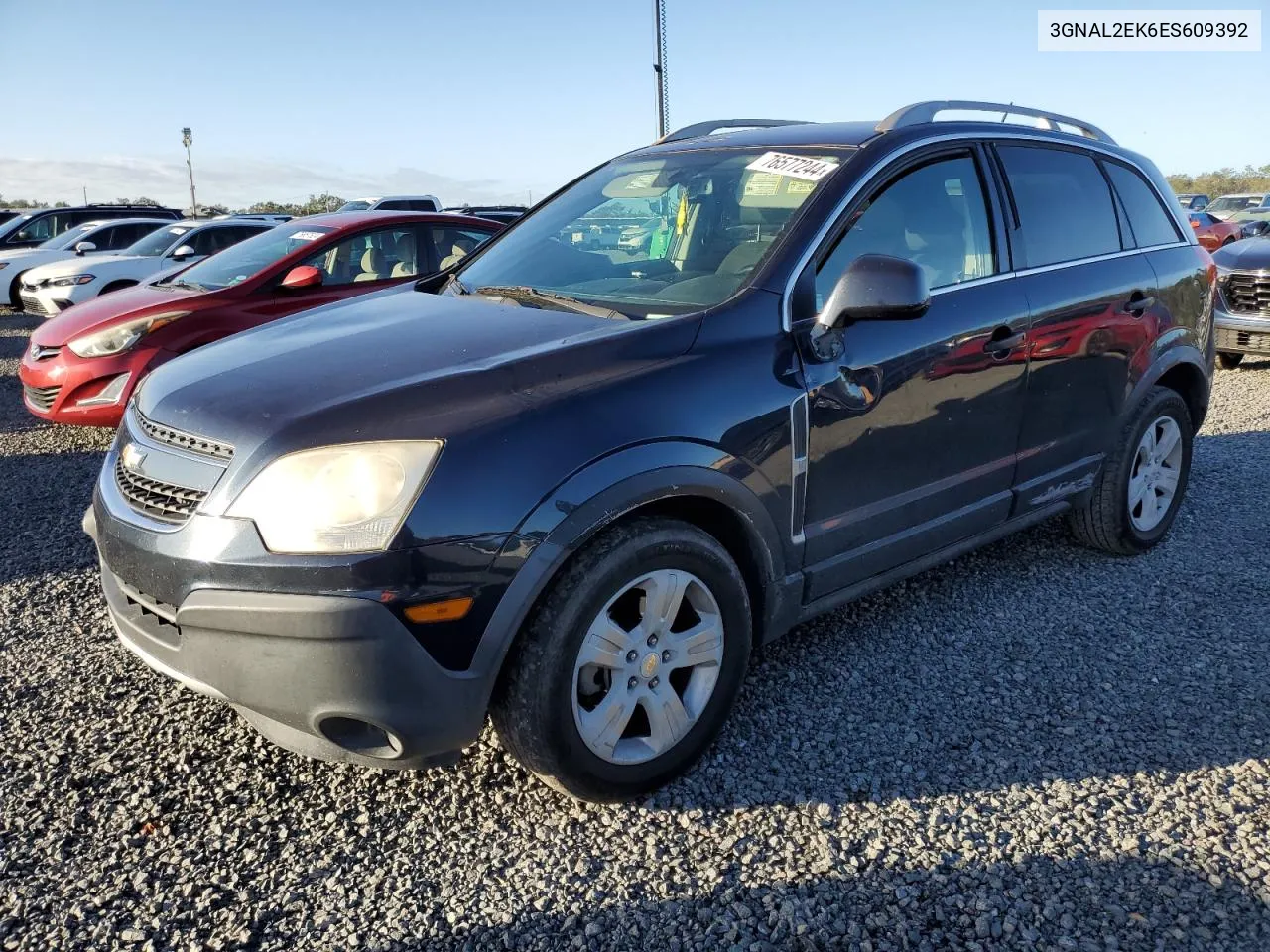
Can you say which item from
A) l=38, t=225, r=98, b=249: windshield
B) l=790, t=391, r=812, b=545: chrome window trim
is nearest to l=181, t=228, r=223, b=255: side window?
l=38, t=225, r=98, b=249: windshield

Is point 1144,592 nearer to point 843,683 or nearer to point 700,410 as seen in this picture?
point 843,683

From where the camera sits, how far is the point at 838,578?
3.08 metres

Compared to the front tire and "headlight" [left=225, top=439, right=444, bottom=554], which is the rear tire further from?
"headlight" [left=225, top=439, right=444, bottom=554]

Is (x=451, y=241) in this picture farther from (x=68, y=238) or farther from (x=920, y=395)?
(x=68, y=238)

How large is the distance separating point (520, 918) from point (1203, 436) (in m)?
6.35

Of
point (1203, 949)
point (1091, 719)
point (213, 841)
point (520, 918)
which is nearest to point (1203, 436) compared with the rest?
point (1091, 719)

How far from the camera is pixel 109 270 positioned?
11.9 metres

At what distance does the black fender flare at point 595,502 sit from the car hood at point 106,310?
5115mm

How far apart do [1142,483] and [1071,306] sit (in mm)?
1157

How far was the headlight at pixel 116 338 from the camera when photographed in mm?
6281

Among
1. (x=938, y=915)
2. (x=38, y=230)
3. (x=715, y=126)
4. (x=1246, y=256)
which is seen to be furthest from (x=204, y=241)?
(x=938, y=915)

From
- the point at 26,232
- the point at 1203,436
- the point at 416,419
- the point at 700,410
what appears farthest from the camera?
the point at 26,232

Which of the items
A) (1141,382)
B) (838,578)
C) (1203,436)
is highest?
(1141,382)

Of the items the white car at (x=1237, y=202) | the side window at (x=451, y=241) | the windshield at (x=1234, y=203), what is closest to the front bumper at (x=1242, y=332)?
the side window at (x=451, y=241)
